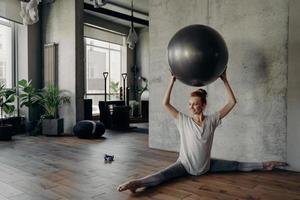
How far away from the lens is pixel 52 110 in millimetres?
5660

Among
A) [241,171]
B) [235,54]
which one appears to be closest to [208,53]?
[235,54]

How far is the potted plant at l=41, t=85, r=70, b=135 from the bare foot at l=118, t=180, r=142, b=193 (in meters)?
3.56

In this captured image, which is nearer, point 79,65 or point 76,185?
point 76,185

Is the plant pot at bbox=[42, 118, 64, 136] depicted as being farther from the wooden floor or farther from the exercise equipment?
the wooden floor

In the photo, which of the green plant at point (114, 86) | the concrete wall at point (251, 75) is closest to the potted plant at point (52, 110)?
the concrete wall at point (251, 75)

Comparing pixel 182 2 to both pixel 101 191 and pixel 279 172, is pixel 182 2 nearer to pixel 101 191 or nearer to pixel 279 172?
pixel 279 172

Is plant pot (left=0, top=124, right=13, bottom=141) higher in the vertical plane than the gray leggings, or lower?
higher

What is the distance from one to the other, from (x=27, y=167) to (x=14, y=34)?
13.1ft

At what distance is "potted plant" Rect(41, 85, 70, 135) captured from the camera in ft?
18.1

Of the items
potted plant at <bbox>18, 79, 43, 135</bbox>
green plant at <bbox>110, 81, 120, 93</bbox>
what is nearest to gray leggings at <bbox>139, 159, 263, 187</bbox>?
potted plant at <bbox>18, 79, 43, 135</bbox>

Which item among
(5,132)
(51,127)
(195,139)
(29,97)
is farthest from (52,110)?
(195,139)

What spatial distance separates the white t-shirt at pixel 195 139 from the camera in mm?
2672

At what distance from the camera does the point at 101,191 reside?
241 cm

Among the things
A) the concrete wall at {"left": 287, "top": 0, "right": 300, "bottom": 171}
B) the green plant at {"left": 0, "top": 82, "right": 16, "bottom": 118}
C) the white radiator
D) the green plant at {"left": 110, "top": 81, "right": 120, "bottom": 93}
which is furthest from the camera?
the green plant at {"left": 110, "top": 81, "right": 120, "bottom": 93}
